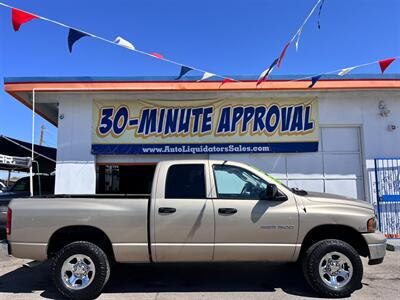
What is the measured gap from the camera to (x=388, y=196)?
35.2ft

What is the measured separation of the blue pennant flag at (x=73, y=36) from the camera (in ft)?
27.5

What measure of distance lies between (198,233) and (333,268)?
78.6 inches

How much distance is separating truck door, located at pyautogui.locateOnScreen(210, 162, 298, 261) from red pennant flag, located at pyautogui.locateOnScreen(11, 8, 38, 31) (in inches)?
212

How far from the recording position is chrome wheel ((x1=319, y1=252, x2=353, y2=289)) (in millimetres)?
5770

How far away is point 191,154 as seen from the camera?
11.2 m

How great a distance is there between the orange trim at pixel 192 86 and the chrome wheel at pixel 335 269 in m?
5.80

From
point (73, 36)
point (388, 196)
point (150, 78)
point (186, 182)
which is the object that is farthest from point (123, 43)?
point (388, 196)

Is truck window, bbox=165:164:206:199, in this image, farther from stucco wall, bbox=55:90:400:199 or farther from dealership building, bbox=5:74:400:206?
stucco wall, bbox=55:90:400:199

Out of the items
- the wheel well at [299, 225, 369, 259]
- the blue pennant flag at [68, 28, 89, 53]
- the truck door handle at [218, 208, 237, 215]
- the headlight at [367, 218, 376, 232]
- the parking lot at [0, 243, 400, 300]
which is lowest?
the parking lot at [0, 243, 400, 300]

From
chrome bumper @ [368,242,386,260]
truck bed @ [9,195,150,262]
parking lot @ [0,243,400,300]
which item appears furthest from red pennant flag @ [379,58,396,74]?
truck bed @ [9,195,150,262]

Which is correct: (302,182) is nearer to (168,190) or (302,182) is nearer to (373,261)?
(373,261)

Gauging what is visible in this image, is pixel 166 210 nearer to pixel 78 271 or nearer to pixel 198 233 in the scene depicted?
pixel 198 233

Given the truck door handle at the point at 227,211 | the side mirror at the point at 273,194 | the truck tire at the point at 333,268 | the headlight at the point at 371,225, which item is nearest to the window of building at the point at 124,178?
the truck door handle at the point at 227,211

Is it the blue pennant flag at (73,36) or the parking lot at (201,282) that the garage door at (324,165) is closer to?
the parking lot at (201,282)
